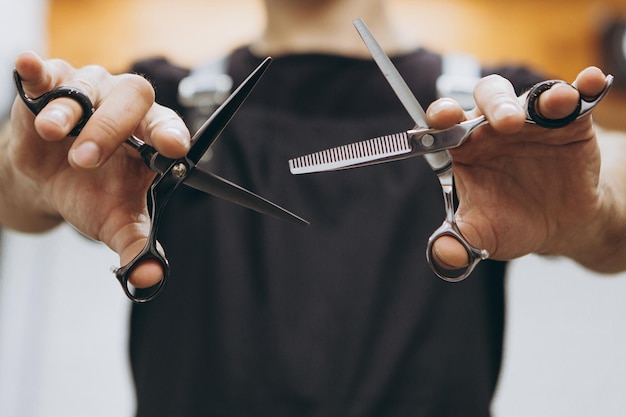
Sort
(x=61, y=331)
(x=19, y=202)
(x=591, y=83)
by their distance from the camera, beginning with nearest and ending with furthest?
(x=591, y=83) < (x=19, y=202) < (x=61, y=331)

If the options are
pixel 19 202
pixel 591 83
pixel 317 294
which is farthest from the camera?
pixel 317 294

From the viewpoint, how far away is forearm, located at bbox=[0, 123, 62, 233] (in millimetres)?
590

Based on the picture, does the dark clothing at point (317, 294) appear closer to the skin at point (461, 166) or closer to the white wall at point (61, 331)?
the skin at point (461, 166)

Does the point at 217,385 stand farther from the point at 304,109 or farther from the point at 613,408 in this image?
the point at 613,408

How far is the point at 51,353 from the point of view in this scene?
1.35m

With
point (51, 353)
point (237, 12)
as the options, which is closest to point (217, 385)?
point (51, 353)

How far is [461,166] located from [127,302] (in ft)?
3.50

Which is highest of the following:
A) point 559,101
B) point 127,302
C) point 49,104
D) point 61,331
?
point 559,101

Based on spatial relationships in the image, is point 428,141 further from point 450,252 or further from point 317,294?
point 317,294

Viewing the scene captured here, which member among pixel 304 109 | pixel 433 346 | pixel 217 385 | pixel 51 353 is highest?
pixel 304 109

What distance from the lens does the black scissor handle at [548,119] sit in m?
0.40

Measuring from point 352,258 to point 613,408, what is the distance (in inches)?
37.2

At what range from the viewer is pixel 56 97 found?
1.38ft

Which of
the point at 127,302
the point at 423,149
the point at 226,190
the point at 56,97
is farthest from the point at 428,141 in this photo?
the point at 127,302
